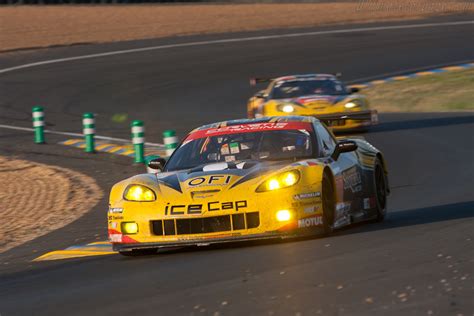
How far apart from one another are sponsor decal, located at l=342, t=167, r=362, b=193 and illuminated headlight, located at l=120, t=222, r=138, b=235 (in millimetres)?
1981

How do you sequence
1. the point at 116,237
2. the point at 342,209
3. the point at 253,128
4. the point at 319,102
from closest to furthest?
the point at 116,237 < the point at 342,209 < the point at 253,128 < the point at 319,102

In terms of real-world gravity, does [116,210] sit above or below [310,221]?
above

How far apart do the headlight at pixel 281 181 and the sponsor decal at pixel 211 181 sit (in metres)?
0.30

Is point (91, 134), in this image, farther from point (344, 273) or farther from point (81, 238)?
point (344, 273)

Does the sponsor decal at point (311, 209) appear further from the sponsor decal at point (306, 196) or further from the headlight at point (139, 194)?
the headlight at point (139, 194)

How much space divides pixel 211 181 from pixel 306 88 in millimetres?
12906

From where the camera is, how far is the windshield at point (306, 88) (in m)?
21.8

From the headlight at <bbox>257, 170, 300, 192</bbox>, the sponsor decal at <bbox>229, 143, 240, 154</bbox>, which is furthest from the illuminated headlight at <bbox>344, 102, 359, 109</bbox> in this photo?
the headlight at <bbox>257, 170, 300, 192</bbox>

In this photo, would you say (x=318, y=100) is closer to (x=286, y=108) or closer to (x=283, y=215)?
(x=286, y=108)

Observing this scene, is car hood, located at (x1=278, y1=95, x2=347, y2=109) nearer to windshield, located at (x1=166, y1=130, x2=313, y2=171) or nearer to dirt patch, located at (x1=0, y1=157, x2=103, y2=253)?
dirt patch, located at (x1=0, y1=157, x2=103, y2=253)

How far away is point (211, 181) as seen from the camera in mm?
9242

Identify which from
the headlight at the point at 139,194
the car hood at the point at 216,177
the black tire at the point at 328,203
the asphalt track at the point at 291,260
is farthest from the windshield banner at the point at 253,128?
the headlight at the point at 139,194

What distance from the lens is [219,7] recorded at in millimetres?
53406

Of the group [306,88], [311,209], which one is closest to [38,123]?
[306,88]
